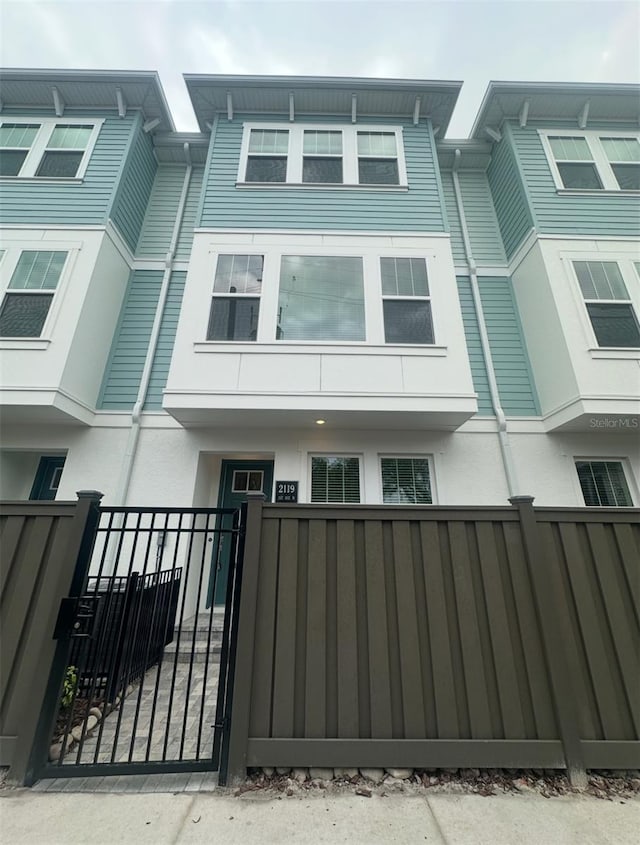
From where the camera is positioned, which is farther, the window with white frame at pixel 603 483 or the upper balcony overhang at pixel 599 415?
the window with white frame at pixel 603 483

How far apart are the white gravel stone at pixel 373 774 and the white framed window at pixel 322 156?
7.64m

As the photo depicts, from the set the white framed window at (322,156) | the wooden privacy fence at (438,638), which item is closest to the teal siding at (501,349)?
the white framed window at (322,156)

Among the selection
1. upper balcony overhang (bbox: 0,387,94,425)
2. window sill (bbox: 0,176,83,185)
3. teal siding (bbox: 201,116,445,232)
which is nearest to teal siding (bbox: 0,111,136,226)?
window sill (bbox: 0,176,83,185)

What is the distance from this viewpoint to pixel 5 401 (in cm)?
472

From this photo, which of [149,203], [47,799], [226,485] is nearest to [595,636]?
[47,799]

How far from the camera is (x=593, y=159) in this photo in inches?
267

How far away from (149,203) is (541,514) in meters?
8.66

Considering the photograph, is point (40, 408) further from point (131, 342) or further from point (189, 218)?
point (189, 218)

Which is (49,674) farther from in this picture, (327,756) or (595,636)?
(595,636)

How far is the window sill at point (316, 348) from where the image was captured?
16.6ft

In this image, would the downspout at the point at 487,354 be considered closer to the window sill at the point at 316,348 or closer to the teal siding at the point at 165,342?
the window sill at the point at 316,348

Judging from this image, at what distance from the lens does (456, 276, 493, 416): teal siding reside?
19.0 feet

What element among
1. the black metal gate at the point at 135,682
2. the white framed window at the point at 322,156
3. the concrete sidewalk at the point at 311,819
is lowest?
the concrete sidewalk at the point at 311,819

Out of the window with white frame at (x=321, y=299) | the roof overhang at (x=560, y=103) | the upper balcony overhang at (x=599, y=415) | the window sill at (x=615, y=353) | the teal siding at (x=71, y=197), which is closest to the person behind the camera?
the upper balcony overhang at (x=599, y=415)
